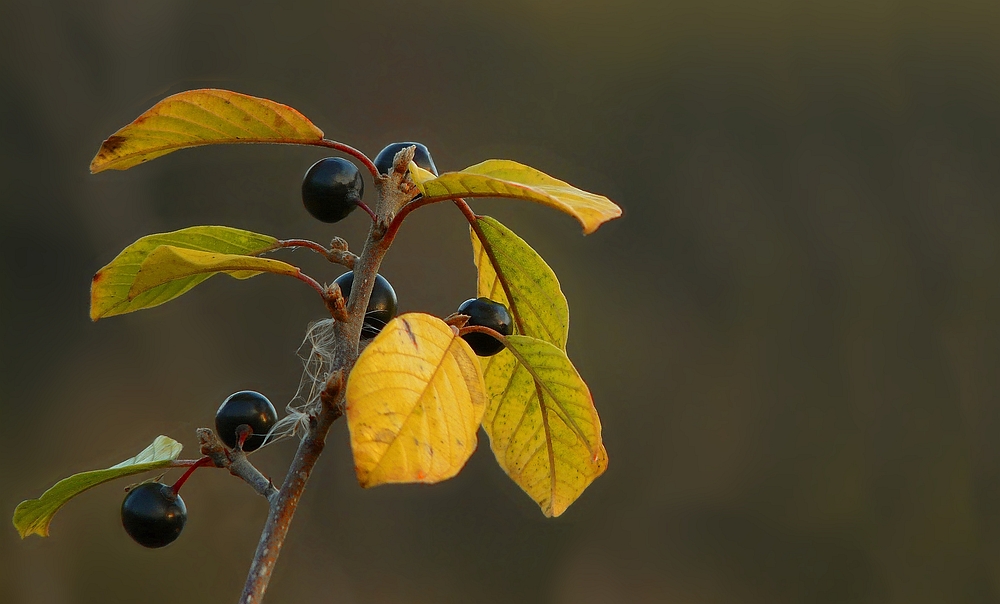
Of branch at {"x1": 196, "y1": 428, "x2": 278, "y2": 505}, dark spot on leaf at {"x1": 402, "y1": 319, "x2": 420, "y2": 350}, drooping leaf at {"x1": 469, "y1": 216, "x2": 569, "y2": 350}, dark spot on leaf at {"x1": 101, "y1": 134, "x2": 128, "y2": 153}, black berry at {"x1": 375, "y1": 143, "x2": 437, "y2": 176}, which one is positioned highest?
dark spot on leaf at {"x1": 101, "y1": 134, "x2": 128, "y2": 153}

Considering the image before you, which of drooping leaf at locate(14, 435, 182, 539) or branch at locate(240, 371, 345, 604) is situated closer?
branch at locate(240, 371, 345, 604)

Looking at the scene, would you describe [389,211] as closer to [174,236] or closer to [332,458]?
[174,236]

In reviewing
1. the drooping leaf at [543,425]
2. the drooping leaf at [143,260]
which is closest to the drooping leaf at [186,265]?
the drooping leaf at [143,260]

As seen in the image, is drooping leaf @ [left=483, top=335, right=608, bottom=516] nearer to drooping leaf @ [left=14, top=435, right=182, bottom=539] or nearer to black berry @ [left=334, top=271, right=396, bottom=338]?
black berry @ [left=334, top=271, right=396, bottom=338]

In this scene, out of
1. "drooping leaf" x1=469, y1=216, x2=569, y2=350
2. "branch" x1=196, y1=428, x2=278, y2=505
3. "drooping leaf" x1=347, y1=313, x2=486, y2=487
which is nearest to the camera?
"drooping leaf" x1=347, y1=313, x2=486, y2=487

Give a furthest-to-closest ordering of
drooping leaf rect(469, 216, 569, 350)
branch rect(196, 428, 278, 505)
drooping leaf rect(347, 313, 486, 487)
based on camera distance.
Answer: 1. drooping leaf rect(469, 216, 569, 350)
2. branch rect(196, 428, 278, 505)
3. drooping leaf rect(347, 313, 486, 487)

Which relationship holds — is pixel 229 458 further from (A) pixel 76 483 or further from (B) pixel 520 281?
(B) pixel 520 281

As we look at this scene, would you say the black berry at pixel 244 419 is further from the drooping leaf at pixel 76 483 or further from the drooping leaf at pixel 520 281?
the drooping leaf at pixel 520 281

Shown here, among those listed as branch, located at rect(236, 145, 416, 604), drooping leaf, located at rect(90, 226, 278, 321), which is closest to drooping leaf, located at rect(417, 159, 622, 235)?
branch, located at rect(236, 145, 416, 604)
